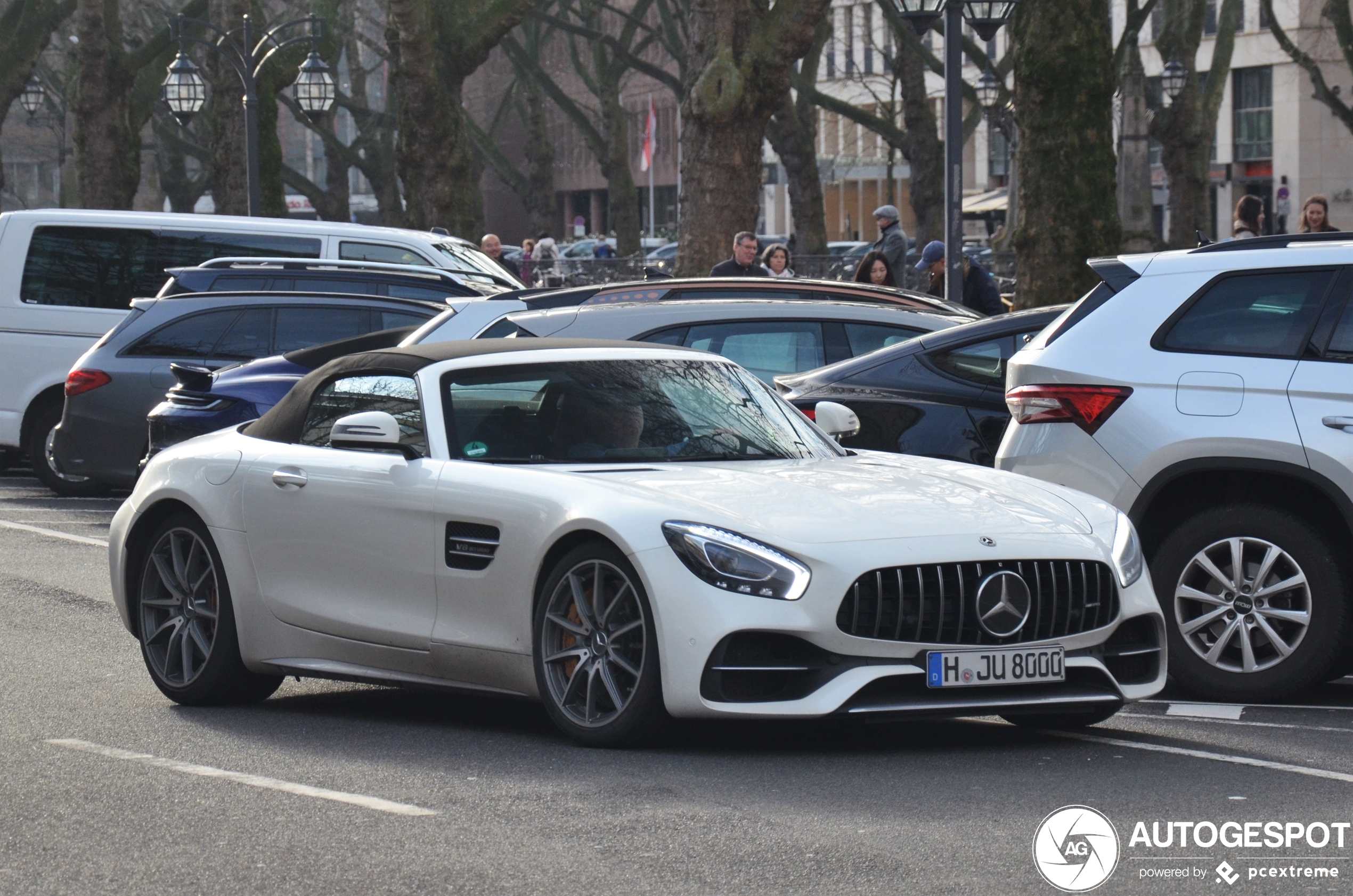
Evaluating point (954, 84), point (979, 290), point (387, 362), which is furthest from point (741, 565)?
point (954, 84)

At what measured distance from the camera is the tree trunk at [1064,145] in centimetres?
1789

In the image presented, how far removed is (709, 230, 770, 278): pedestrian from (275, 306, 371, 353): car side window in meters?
3.59

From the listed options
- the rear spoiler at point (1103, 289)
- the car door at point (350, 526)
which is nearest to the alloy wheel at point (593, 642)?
the car door at point (350, 526)

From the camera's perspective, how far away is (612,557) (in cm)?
647

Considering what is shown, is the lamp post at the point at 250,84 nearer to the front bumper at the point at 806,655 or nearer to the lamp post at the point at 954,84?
the lamp post at the point at 954,84

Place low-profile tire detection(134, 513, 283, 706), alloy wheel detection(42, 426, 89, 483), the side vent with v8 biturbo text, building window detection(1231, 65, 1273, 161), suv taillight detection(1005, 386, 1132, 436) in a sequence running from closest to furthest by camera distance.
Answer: the side vent with v8 biturbo text < low-profile tire detection(134, 513, 283, 706) < suv taillight detection(1005, 386, 1132, 436) < alloy wheel detection(42, 426, 89, 483) < building window detection(1231, 65, 1273, 161)

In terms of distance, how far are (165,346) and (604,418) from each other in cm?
936

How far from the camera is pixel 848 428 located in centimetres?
798

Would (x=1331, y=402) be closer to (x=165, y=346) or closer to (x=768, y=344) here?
(x=768, y=344)

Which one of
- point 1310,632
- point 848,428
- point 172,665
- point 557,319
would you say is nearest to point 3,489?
point 557,319

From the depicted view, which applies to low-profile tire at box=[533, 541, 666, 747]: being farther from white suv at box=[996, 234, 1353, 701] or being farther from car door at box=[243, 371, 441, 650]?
white suv at box=[996, 234, 1353, 701]

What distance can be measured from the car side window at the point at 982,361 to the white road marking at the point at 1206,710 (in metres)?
3.33

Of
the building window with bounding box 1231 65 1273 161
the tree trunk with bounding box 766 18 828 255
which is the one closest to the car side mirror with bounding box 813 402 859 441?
the tree trunk with bounding box 766 18 828 255

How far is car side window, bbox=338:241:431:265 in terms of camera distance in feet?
64.2
